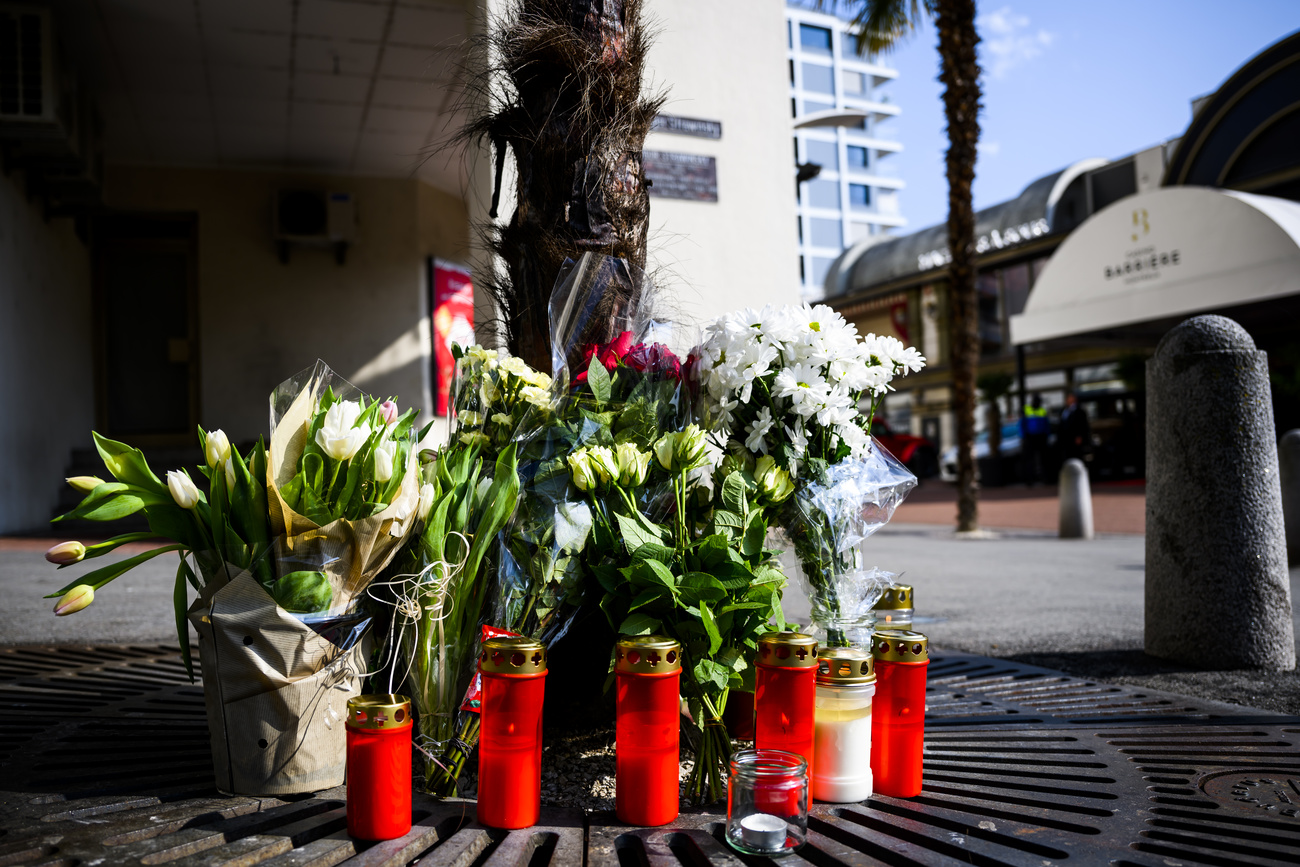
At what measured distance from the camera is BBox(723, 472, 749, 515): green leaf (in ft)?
6.52

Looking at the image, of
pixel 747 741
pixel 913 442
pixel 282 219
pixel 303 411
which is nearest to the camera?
pixel 303 411

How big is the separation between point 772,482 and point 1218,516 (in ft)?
7.74

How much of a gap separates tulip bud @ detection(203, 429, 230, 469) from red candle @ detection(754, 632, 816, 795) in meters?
1.21

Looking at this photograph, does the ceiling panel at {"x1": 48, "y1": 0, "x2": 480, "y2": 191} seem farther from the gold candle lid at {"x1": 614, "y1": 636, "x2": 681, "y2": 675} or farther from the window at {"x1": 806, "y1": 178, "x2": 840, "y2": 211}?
the window at {"x1": 806, "y1": 178, "x2": 840, "y2": 211}

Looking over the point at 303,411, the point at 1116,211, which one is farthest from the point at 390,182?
the point at 1116,211

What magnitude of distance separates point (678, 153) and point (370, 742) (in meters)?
4.89

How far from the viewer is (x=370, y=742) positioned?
62.5 inches

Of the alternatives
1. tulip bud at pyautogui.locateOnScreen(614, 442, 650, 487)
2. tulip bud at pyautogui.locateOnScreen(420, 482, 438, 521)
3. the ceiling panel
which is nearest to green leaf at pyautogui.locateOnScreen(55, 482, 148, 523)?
tulip bud at pyautogui.locateOnScreen(420, 482, 438, 521)

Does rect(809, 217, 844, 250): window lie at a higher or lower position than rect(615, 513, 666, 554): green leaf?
higher

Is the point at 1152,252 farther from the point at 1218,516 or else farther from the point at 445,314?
the point at 1218,516

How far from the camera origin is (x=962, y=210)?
10266 mm

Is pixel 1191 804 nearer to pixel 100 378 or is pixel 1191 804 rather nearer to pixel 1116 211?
pixel 100 378

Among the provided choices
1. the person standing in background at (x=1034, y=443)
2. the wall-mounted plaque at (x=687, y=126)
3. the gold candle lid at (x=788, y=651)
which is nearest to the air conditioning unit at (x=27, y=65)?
the wall-mounted plaque at (x=687, y=126)

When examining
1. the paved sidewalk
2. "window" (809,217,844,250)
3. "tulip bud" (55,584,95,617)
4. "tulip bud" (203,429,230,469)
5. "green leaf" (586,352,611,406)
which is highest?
"window" (809,217,844,250)
